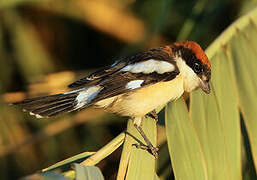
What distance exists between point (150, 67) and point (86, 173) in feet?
3.73

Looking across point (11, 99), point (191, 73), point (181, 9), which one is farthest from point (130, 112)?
point (181, 9)

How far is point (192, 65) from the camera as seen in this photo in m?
2.32

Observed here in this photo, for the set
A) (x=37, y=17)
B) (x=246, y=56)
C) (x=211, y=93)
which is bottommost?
(x=211, y=93)

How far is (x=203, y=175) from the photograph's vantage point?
5.26ft

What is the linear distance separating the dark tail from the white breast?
7.4 inches

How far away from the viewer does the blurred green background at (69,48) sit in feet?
10.5

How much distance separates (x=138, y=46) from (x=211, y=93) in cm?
156

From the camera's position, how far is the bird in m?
2.11

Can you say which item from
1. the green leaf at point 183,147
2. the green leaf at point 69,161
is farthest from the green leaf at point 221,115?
the green leaf at point 69,161

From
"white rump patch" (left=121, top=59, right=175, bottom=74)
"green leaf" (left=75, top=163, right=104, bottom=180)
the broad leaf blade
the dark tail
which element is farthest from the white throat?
"green leaf" (left=75, top=163, right=104, bottom=180)

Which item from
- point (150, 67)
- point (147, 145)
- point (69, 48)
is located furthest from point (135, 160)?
point (69, 48)

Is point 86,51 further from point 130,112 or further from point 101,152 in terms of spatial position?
point 101,152

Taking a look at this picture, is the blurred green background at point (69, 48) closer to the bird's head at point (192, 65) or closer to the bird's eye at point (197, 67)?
the bird's head at point (192, 65)

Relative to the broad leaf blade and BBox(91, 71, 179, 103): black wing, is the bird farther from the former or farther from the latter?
the broad leaf blade
